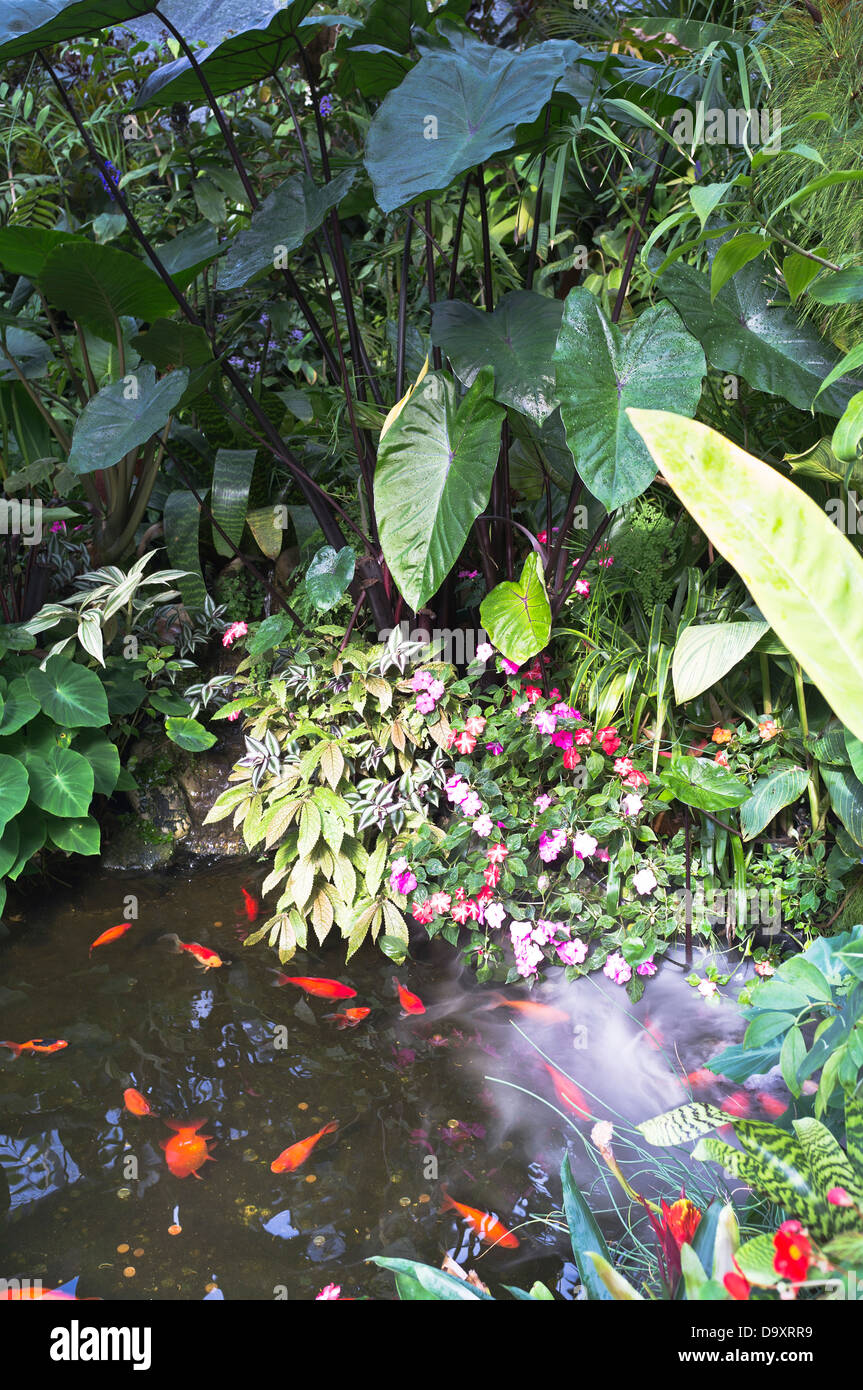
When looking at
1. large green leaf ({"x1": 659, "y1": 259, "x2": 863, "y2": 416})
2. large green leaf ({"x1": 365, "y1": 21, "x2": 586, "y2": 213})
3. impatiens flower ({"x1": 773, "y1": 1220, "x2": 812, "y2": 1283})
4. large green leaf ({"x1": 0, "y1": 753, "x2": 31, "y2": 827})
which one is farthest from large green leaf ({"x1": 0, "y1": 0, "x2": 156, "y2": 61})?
impatiens flower ({"x1": 773, "y1": 1220, "x2": 812, "y2": 1283})

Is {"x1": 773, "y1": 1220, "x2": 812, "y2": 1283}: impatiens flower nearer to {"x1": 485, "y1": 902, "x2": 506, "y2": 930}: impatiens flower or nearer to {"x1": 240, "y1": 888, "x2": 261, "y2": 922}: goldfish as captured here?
{"x1": 485, "y1": 902, "x2": 506, "y2": 930}: impatiens flower

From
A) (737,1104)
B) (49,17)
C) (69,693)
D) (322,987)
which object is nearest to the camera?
(737,1104)

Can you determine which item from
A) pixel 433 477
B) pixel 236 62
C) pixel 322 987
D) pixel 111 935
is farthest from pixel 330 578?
pixel 236 62

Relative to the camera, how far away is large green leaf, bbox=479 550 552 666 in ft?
6.04

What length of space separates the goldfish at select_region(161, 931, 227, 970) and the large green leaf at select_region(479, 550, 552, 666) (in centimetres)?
97

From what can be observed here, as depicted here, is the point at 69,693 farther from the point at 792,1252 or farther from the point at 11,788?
the point at 792,1252

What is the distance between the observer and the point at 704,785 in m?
1.79

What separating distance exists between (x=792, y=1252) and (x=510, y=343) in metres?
1.66

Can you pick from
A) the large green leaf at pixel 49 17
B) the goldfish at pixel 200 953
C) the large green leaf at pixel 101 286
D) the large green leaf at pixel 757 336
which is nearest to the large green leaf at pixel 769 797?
the large green leaf at pixel 757 336

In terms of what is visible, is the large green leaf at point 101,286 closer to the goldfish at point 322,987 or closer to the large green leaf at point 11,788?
the large green leaf at point 11,788

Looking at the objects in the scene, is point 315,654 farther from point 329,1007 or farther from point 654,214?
point 654,214

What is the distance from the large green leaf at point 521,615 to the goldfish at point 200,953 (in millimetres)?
973

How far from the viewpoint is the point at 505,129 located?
155 cm

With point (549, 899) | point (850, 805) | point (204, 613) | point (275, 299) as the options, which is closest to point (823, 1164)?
point (850, 805)
